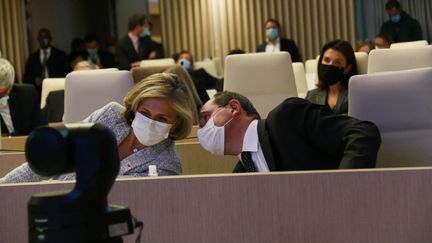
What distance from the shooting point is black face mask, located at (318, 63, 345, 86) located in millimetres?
6152

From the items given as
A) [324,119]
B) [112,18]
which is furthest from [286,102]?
[112,18]

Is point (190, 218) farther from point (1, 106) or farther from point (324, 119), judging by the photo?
point (1, 106)

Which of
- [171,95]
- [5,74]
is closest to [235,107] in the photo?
[171,95]

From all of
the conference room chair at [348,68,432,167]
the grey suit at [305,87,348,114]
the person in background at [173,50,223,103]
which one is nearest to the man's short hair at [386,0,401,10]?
the person in background at [173,50,223,103]

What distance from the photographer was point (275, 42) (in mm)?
13133

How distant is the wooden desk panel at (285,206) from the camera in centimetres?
277

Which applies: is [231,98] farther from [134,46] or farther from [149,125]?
[134,46]

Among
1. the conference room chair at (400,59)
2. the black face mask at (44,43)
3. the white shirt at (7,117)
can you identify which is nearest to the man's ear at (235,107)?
the conference room chair at (400,59)

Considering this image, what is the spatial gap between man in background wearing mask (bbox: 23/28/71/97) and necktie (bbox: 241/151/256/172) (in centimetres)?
946

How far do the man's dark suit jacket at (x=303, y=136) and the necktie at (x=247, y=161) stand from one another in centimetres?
7

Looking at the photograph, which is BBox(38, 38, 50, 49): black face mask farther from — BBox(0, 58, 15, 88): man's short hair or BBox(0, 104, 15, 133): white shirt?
BBox(0, 58, 15, 88): man's short hair

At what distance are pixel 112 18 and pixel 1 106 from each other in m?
9.03

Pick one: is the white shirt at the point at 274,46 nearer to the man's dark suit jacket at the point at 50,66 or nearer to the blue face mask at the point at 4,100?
the man's dark suit jacket at the point at 50,66

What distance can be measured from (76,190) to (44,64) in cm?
1150
